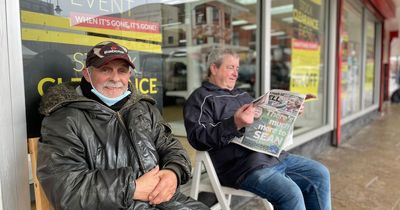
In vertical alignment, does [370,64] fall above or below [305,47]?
below

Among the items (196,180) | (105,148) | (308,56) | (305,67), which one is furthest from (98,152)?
(308,56)

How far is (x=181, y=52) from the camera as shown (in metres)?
5.03

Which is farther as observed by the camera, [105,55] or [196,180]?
[196,180]

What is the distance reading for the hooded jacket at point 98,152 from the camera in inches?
45.7

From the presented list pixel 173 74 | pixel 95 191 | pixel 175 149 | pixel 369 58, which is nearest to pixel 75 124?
pixel 95 191

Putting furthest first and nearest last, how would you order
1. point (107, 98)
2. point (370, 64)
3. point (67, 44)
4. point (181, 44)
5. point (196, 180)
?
point (370, 64) < point (181, 44) < point (196, 180) < point (67, 44) < point (107, 98)

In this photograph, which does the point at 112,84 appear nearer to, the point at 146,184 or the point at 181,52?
the point at 146,184

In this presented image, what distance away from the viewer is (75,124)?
1.27 meters

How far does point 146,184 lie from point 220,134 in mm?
548

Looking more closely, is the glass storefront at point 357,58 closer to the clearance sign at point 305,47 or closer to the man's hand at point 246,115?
the clearance sign at point 305,47

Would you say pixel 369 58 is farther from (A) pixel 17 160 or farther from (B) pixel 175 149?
(A) pixel 17 160

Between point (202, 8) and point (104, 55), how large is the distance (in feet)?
8.96

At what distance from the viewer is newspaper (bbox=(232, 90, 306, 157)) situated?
1757 mm

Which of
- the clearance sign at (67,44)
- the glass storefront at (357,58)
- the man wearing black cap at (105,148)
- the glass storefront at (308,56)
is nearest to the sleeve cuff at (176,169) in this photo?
the man wearing black cap at (105,148)
